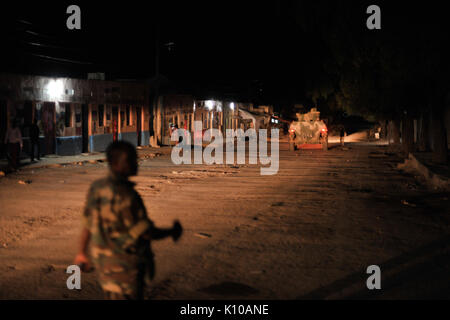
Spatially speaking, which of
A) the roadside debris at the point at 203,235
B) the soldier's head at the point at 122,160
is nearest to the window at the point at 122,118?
the roadside debris at the point at 203,235

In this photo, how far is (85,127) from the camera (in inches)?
1110

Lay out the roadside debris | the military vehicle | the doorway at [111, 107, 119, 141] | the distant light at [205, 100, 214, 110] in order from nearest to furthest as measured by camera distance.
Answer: the roadside debris, the doorway at [111, 107, 119, 141], the military vehicle, the distant light at [205, 100, 214, 110]

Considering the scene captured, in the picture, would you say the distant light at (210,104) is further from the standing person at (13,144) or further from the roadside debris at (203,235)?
the roadside debris at (203,235)

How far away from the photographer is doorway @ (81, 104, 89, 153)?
28.0 m

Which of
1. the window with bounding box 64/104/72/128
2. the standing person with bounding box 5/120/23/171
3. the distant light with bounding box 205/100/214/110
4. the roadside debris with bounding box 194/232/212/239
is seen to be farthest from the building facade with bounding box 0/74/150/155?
the roadside debris with bounding box 194/232/212/239

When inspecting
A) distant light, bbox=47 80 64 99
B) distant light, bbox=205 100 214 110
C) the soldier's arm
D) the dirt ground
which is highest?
distant light, bbox=205 100 214 110

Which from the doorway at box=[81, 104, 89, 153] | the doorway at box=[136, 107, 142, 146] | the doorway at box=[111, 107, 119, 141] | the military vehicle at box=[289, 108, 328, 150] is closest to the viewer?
the doorway at box=[81, 104, 89, 153]

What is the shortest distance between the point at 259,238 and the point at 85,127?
70.6 ft

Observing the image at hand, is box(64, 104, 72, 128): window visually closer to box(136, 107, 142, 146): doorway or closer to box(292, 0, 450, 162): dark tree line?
box(136, 107, 142, 146): doorway

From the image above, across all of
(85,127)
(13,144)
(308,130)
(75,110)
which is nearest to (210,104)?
(308,130)

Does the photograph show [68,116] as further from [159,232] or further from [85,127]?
[159,232]

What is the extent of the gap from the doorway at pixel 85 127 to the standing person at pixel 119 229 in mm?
24929

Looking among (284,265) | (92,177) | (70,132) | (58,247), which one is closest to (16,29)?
(70,132)
